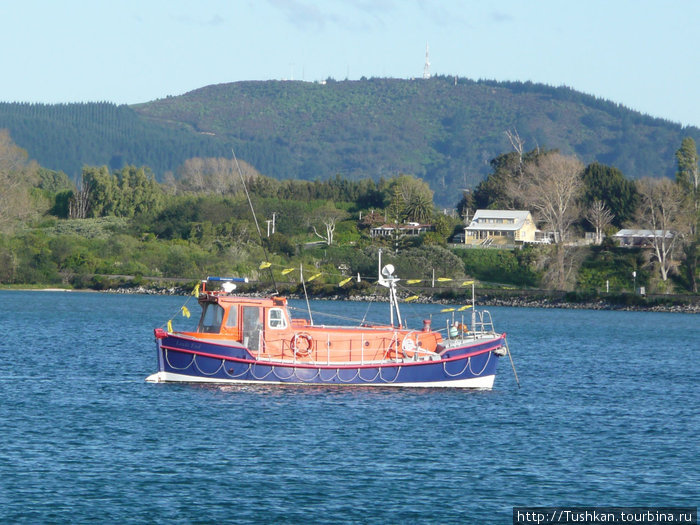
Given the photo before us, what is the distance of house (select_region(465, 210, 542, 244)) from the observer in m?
136


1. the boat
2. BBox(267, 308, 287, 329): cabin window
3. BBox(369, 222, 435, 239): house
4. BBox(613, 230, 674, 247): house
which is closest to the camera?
the boat

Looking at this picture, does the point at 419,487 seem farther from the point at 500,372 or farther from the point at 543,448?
the point at 500,372

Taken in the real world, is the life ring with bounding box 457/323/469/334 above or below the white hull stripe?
above

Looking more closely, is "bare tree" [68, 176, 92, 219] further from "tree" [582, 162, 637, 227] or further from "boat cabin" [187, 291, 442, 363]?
"boat cabin" [187, 291, 442, 363]

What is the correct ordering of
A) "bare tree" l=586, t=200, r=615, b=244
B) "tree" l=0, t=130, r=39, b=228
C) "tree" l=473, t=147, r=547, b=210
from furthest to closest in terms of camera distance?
"tree" l=473, t=147, r=547, b=210
"tree" l=0, t=130, r=39, b=228
"bare tree" l=586, t=200, r=615, b=244

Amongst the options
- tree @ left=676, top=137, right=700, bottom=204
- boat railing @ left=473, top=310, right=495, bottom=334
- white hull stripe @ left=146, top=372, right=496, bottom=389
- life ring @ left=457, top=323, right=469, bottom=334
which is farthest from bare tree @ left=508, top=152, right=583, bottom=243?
white hull stripe @ left=146, top=372, right=496, bottom=389

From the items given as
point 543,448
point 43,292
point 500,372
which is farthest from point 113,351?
point 43,292

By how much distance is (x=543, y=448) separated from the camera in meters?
32.7

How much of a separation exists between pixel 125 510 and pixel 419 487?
7389 millimetres

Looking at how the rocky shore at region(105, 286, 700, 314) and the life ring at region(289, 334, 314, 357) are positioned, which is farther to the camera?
the rocky shore at region(105, 286, 700, 314)

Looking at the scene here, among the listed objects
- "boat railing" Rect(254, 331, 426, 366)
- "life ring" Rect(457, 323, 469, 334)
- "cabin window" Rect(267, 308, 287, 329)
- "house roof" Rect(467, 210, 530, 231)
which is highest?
"house roof" Rect(467, 210, 530, 231)

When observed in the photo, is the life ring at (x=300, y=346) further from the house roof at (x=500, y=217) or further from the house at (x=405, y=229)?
the house roof at (x=500, y=217)

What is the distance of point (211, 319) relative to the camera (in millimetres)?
40156

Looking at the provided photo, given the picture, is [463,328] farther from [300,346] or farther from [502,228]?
[502,228]
